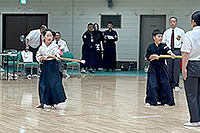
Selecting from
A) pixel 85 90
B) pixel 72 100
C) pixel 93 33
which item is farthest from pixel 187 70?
pixel 93 33

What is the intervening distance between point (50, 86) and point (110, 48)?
9.73m

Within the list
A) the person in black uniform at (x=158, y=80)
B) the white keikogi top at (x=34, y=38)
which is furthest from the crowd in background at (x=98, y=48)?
the person in black uniform at (x=158, y=80)

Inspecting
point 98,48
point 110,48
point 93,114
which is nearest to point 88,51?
point 98,48

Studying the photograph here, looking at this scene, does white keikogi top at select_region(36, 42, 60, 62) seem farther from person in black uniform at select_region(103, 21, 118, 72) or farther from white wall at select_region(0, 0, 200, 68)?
white wall at select_region(0, 0, 200, 68)

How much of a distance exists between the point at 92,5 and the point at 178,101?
10405 mm

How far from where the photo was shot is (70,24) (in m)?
18.3

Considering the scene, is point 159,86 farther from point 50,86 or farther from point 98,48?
point 98,48

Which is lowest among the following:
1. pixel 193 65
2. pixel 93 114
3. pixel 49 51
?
pixel 93 114

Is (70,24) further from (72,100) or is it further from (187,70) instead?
(187,70)

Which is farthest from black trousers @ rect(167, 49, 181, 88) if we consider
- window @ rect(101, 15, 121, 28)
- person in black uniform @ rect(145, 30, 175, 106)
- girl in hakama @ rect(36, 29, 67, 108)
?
window @ rect(101, 15, 121, 28)

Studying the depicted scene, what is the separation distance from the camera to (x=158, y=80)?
302 inches

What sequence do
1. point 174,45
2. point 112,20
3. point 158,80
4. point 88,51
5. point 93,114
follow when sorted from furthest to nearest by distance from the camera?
1. point 112,20
2. point 88,51
3. point 174,45
4. point 158,80
5. point 93,114

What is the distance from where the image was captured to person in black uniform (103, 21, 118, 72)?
1623cm

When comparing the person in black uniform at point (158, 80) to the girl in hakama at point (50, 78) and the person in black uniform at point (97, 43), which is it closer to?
the girl in hakama at point (50, 78)
